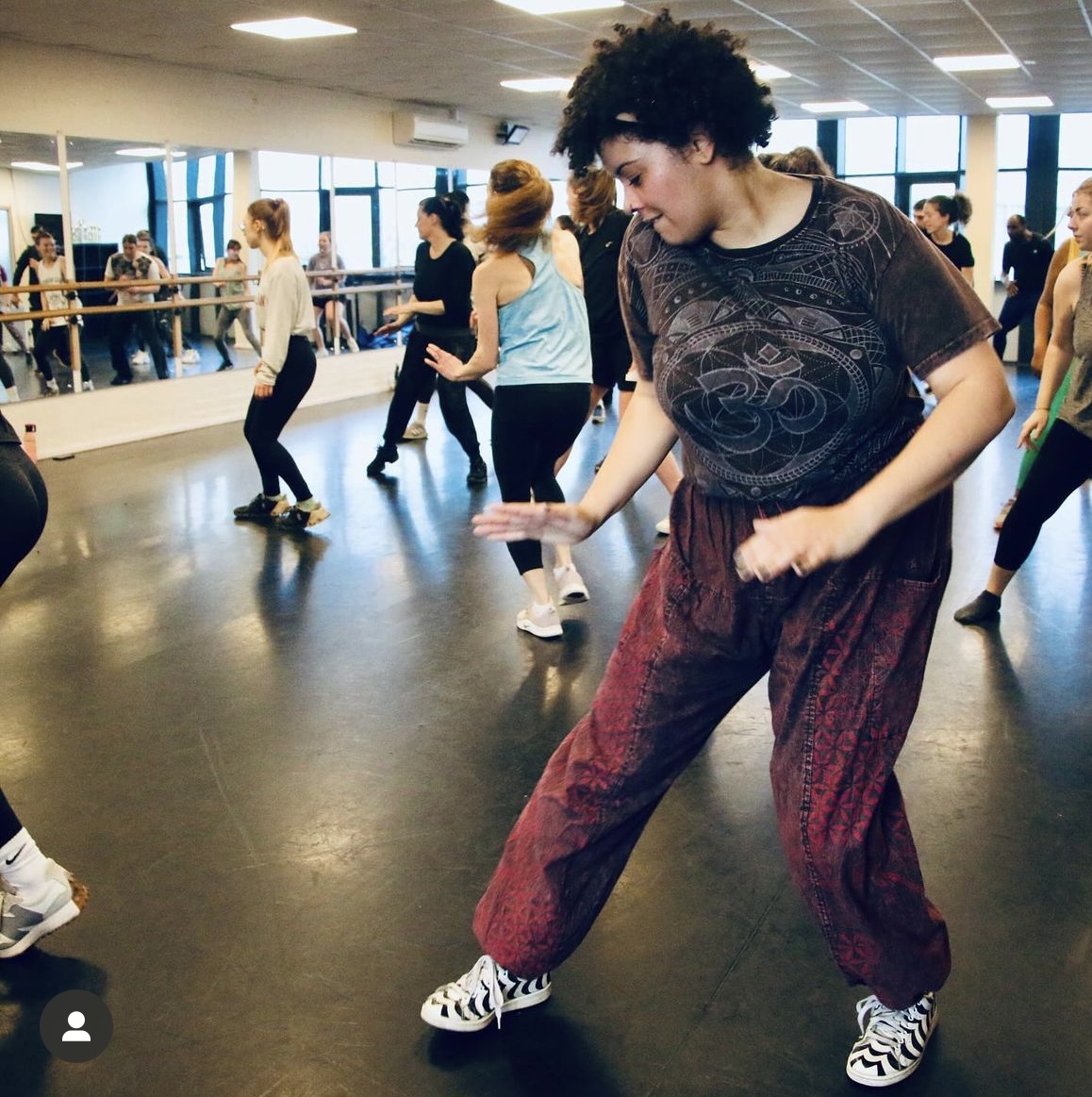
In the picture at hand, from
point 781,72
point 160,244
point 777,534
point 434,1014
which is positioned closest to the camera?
point 777,534

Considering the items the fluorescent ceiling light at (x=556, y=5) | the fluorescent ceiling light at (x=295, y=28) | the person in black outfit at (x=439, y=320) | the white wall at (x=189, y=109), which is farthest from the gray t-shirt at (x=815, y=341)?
the white wall at (x=189, y=109)

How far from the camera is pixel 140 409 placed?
30.0 feet

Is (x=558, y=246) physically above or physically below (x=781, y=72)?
below

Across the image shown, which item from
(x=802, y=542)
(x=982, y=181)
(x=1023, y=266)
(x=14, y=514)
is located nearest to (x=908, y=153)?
(x=982, y=181)

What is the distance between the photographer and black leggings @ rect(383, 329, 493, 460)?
6.56 metres

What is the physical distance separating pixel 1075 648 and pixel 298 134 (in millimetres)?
9150

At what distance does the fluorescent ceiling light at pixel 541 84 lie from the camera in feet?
35.3

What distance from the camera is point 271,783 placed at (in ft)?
9.84

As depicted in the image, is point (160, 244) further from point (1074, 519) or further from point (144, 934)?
point (144, 934)

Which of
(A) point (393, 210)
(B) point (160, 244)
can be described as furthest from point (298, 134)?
(B) point (160, 244)

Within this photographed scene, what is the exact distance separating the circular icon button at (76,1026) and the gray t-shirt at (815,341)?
139 centimetres

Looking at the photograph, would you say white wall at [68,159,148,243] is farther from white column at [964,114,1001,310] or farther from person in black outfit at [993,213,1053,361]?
white column at [964,114,1001,310]

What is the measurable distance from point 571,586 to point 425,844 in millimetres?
1928

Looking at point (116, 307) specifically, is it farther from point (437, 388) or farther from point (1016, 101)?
point (1016, 101)
